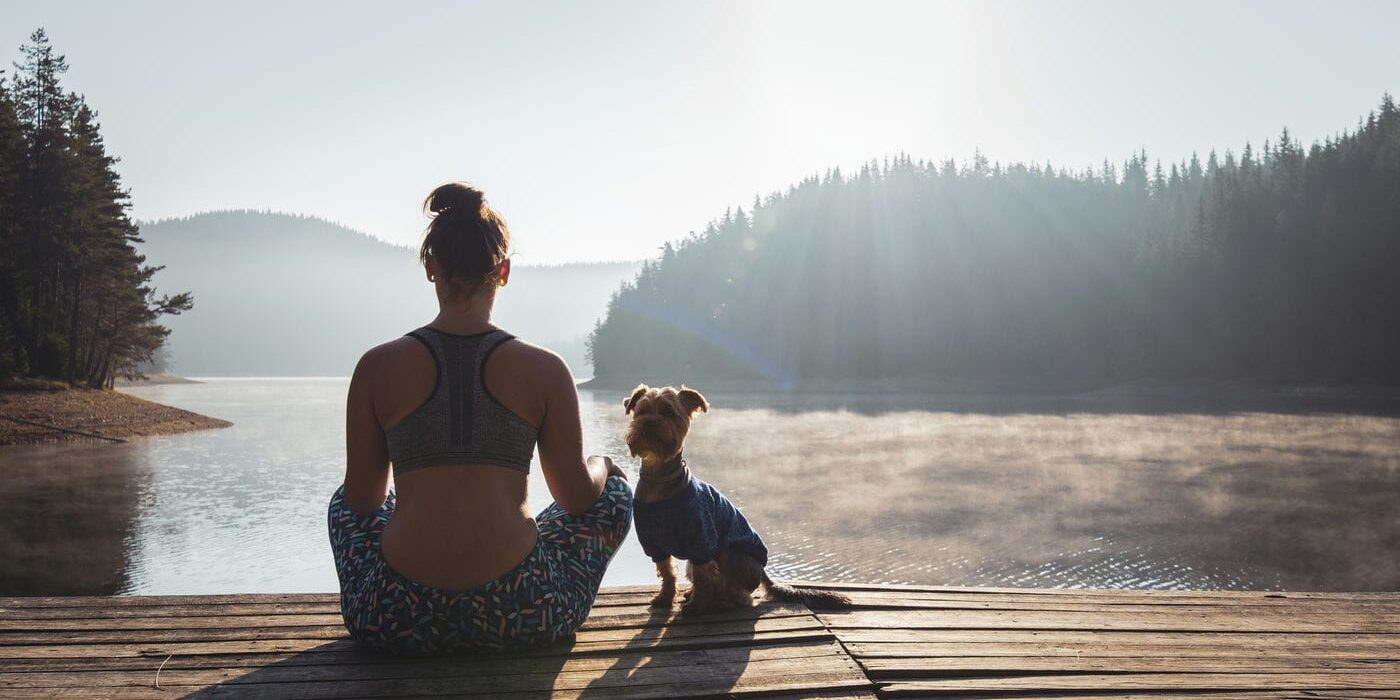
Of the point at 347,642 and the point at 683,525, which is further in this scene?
the point at 683,525

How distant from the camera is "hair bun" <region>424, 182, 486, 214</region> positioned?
2.69m

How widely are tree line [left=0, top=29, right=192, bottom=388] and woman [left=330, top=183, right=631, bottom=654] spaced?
29.9m

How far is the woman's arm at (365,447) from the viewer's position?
266cm

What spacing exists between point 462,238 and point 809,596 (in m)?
2.36

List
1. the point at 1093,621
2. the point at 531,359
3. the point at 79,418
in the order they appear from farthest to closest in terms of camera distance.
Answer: the point at 79,418, the point at 1093,621, the point at 531,359

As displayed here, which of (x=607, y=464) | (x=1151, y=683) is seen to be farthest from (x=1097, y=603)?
(x=607, y=464)

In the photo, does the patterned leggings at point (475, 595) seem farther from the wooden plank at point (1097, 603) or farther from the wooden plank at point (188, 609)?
the wooden plank at point (1097, 603)

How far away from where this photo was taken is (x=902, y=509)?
1437 cm

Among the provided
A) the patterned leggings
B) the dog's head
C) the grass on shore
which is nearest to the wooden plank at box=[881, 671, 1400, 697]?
the patterned leggings

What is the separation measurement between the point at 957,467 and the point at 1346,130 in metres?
71.7

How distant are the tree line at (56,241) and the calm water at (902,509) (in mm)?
7025

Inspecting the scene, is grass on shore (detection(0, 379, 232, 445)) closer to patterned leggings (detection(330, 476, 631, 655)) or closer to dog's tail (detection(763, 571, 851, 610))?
patterned leggings (detection(330, 476, 631, 655))

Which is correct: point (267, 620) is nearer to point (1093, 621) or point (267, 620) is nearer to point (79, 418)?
point (1093, 621)

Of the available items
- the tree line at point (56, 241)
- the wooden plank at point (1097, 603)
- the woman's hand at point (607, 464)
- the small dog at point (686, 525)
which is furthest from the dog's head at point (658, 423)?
the tree line at point (56, 241)
